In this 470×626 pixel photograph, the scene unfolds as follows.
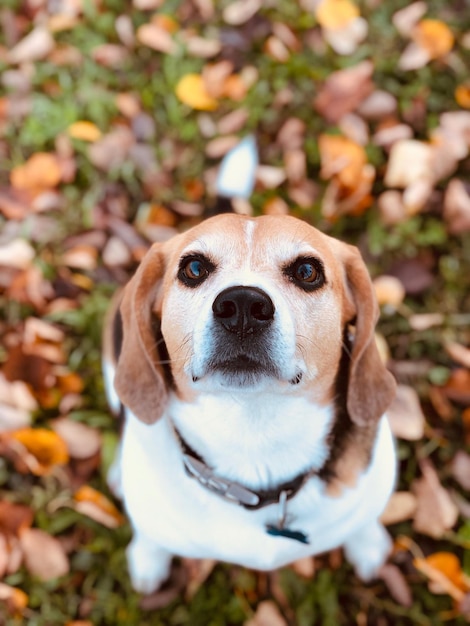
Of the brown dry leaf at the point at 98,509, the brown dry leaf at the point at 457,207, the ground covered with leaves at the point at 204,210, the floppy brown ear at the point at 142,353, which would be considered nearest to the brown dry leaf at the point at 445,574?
the ground covered with leaves at the point at 204,210

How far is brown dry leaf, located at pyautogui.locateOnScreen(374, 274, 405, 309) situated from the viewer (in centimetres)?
346

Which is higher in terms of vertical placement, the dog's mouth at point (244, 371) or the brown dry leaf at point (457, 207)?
the dog's mouth at point (244, 371)

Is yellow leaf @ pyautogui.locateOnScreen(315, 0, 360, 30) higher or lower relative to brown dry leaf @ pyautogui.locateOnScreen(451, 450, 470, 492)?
higher

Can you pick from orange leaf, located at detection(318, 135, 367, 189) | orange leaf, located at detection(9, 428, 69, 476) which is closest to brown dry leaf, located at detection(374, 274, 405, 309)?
orange leaf, located at detection(318, 135, 367, 189)

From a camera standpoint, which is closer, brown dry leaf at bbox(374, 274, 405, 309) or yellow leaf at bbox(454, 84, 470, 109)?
brown dry leaf at bbox(374, 274, 405, 309)

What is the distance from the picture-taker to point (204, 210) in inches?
149

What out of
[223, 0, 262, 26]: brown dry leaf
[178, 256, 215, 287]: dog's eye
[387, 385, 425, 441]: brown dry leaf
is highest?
[223, 0, 262, 26]: brown dry leaf

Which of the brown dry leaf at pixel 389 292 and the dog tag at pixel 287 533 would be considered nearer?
the dog tag at pixel 287 533

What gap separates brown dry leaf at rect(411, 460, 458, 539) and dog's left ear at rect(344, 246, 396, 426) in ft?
3.39

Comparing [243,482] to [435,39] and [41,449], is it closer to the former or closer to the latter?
[41,449]

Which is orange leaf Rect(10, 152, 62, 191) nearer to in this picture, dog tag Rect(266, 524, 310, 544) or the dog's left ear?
the dog's left ear

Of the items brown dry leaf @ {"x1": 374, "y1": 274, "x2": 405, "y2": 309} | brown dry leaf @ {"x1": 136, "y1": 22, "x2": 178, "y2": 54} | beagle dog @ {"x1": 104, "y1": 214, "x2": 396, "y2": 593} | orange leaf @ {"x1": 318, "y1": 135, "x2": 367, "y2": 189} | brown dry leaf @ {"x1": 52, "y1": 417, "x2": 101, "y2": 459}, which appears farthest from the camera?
brown dry leaf @ {"x1": 136, "y1": 22, "x2": 178, "y2": 54}

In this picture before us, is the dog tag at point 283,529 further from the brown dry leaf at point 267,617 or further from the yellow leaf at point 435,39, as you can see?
the yellow leaf at point 435,39

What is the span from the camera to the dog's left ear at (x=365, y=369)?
217 centimetres
